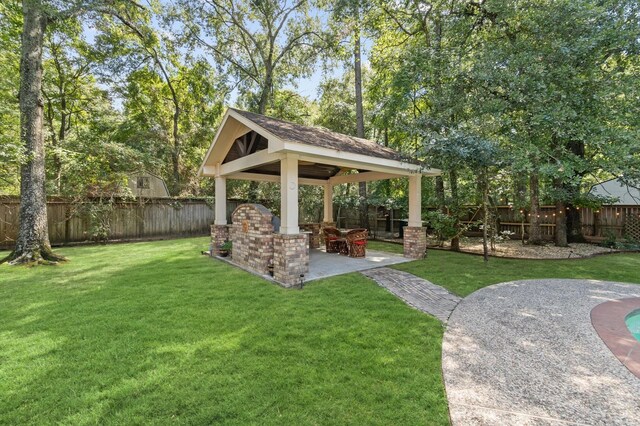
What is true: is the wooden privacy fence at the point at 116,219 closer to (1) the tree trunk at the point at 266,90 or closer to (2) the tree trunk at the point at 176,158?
(2) the tree trunk at the point at 176,158

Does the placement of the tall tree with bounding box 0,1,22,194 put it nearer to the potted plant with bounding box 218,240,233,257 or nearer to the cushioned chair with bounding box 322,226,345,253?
the potted plant with bounding box 218,240,233,257

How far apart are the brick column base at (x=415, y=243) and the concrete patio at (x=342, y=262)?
1.02 ft

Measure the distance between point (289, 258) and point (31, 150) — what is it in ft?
27.1

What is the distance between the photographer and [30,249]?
26.8 feet

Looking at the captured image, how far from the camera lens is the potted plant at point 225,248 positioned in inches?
369

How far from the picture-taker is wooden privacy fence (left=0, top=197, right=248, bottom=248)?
10695 millimetres

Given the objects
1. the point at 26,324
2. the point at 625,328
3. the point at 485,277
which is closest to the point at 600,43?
Result: the point at 485,277

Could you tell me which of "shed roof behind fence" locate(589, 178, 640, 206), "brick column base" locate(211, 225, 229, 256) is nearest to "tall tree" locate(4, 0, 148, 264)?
"brick column base" locate(211, 225, 229, 256)

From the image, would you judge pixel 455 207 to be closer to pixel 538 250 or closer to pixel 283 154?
pixel 538 250

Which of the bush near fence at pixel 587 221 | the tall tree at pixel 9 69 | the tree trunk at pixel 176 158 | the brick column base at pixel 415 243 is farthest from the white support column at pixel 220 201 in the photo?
the tree trunk at pixel 176 158

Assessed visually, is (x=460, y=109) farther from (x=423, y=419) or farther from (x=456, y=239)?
(x=423, y=419)

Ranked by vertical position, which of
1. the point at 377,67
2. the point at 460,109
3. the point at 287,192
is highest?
the point at 377,67

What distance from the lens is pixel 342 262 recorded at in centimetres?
856

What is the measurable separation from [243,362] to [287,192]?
12.8 feet
